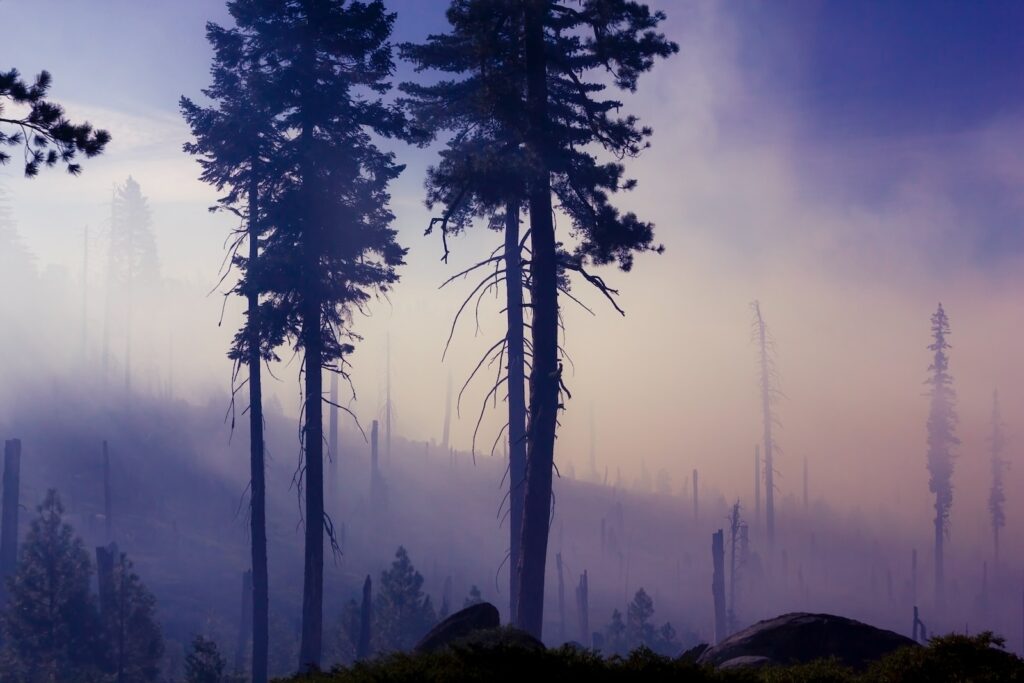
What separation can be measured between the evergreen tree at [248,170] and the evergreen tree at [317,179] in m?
0.41

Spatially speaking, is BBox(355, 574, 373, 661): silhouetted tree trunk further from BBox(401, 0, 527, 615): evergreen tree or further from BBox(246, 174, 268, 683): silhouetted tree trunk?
BBox(401, 0, 527, 615): evergreen tree

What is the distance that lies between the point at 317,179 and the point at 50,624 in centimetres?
1977

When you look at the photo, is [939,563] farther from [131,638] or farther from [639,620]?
[131,638]

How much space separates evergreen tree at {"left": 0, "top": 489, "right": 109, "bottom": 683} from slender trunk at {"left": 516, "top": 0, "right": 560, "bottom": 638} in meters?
20.8

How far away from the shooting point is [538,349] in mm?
17344

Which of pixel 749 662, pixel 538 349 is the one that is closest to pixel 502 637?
pixel 749 662

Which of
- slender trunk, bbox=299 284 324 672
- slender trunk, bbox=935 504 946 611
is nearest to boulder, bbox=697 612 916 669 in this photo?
slender trunk, bbox=299 284 324 672

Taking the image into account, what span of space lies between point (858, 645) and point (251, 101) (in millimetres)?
19278

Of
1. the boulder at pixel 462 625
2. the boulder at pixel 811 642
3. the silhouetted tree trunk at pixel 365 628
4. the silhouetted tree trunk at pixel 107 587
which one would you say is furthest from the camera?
the silhouetted tree trunk at pixel 107 587

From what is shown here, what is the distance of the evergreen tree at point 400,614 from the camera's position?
132 ft

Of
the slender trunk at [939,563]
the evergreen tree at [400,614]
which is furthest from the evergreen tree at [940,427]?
the evergreen tree at [400,614]

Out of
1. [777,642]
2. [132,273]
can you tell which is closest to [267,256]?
[777,642]

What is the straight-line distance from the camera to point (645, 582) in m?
95.2

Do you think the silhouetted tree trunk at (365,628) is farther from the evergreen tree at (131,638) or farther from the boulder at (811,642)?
the boulder at (811,642)
